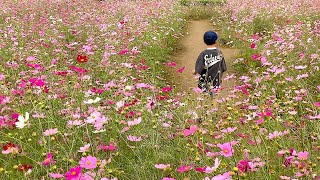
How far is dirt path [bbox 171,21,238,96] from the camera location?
251 inches

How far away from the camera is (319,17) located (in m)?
9.15

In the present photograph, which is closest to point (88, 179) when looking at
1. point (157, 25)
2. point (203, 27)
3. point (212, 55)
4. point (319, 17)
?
point (212, 55)

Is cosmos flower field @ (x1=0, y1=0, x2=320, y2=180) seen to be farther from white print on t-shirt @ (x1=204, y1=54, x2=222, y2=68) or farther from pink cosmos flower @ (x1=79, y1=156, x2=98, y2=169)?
white print on t-shirt @ (x1=204, y1=54, x2=222, y2=68)

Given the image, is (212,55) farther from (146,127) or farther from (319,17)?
(319,17)

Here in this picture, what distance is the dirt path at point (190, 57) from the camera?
637cm

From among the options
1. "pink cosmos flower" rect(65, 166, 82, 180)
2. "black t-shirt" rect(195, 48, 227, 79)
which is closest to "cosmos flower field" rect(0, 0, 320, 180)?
"pink cosmos flower" rect(65, 166, 82, 180)

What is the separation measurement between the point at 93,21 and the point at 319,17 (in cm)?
551

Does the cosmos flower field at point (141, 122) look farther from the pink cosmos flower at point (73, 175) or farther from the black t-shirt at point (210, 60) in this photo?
the black t-shirt at point (210, 60)

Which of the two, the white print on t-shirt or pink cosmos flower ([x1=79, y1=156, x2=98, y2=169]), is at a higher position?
pink cosmos flower ([x1=79, y1=156, x2=98, y2=169])

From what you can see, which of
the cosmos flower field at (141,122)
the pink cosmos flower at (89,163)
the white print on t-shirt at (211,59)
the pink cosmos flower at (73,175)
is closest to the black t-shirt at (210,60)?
the white print on t-shirt at (211,59)

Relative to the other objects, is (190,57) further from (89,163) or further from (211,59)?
(89,163)

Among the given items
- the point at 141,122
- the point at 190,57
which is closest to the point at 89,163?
the point at 141,122

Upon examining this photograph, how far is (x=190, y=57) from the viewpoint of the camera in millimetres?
8836

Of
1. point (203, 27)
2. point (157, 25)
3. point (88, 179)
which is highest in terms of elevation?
point (88, 179)
